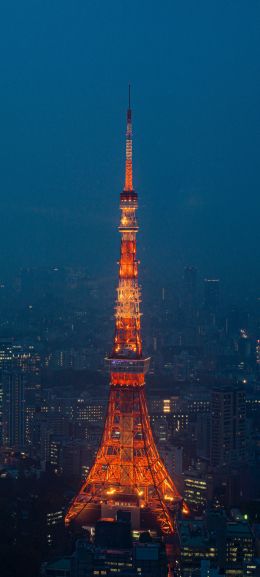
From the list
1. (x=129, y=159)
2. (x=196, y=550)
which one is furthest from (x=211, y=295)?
(x=196, y=550)

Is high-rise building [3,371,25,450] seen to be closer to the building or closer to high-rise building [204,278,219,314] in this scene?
high-rise building [204,278,219,314]

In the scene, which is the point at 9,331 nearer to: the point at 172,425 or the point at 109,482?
the point at 172,425

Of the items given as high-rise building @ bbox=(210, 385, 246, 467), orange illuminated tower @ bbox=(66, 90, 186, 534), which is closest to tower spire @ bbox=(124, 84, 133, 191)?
orange illuminated tower @ bbox=(66, 90, 186, 534)

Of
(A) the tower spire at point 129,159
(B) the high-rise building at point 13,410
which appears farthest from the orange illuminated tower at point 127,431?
(B) the high-rise building at point 13,410

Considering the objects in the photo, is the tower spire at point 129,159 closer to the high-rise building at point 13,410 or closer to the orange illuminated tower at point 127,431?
the orange illuminated tower at point 127,431

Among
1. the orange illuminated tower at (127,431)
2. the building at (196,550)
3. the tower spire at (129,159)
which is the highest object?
the tower spire at (129,159)

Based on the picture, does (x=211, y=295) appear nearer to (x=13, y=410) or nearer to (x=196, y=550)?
(x=13, y=410)
